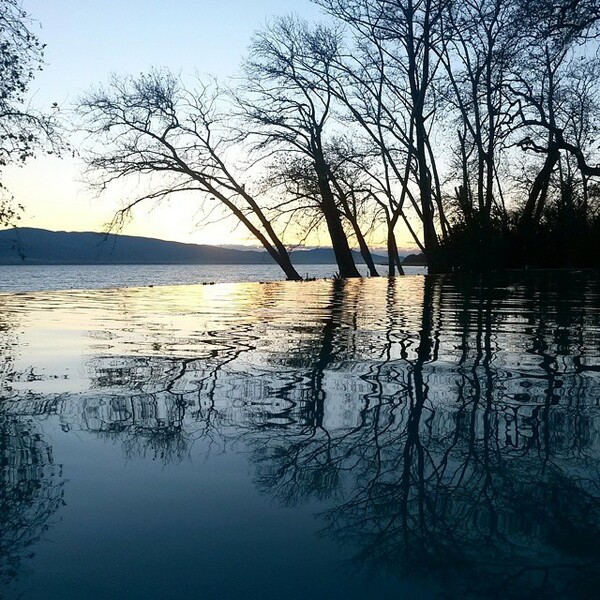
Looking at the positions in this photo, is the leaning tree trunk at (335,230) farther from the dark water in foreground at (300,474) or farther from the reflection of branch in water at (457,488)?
the reflection of branch in water at (457,488)

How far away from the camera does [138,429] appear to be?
10.4ft

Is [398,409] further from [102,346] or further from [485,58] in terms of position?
[485,58]

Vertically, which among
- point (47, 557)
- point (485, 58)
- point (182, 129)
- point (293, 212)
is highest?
point (485, 58)

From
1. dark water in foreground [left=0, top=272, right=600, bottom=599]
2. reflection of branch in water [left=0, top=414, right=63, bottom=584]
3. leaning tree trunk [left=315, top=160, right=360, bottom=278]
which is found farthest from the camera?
leaning tree trunk [left=315, top=160, right=360, bottom=278]

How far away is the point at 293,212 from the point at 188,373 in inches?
1102

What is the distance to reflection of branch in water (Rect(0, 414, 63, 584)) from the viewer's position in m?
1.91

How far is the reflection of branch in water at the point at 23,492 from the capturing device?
6.25 ft

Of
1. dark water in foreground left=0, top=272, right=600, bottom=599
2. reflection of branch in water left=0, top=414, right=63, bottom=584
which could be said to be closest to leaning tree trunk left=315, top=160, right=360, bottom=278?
dark water in foreground left=0, top=272, right=600, bottom=599

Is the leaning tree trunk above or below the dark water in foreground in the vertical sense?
above

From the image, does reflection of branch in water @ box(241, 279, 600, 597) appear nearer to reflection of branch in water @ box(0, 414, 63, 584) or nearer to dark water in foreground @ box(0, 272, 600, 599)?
dark water in foreground @ box(0, 272, 600, 599)

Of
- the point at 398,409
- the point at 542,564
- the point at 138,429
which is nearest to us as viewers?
the point at 542,564

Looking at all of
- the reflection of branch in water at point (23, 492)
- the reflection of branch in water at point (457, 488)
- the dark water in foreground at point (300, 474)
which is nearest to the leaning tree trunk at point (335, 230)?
the dark water in foreground at point (300, 474)

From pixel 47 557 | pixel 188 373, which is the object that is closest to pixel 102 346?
pixel 188 373

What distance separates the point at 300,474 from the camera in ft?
8.29
